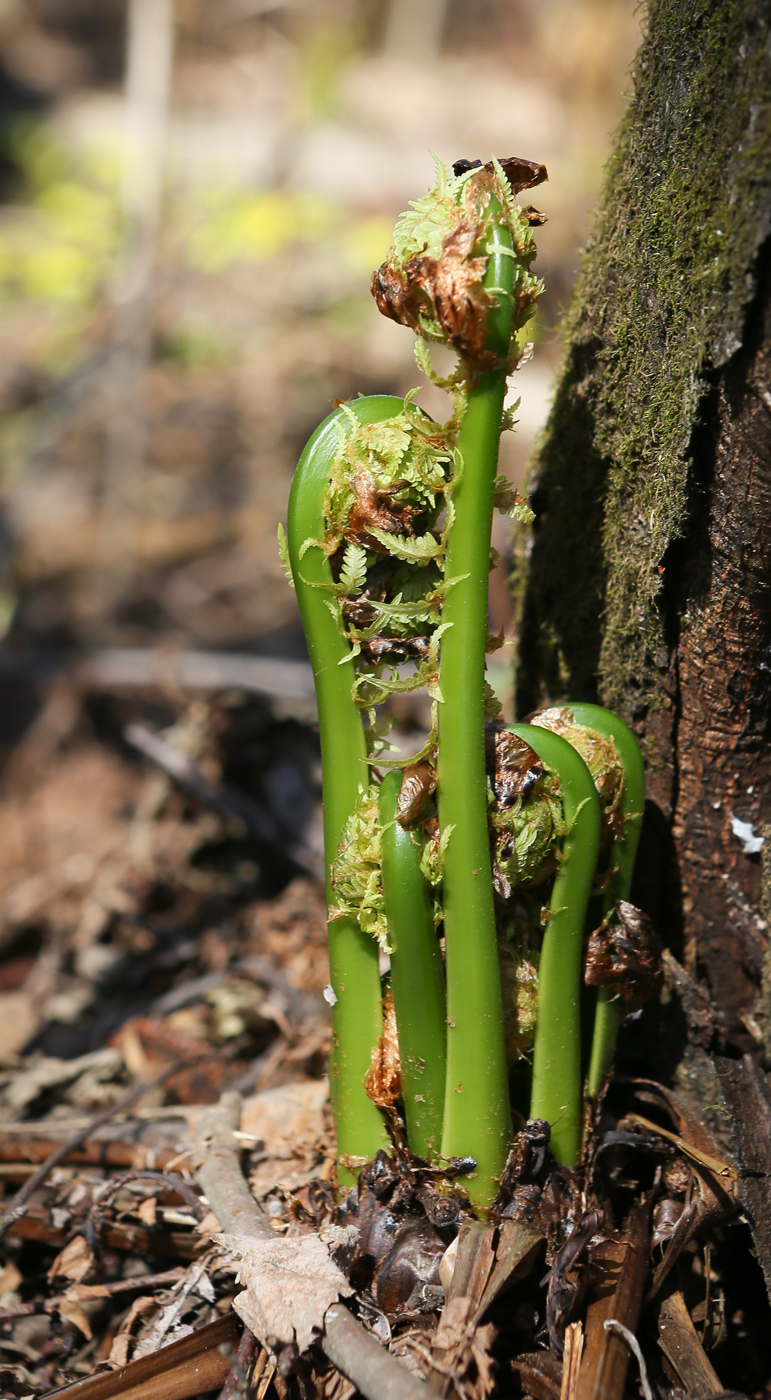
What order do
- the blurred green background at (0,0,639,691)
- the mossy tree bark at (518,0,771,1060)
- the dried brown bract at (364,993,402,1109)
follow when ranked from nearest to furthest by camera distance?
the mossy tree bark at (518,0,771,1060)
the dried brown bract at (364,993,402,1109)
the blurred green background at (0,0,639,691)

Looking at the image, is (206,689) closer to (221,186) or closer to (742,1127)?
(742,1127)

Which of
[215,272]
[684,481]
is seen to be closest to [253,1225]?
[684,481]

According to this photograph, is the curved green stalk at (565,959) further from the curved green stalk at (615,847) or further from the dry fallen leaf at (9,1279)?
the dry fallen leaf at (9,1279)

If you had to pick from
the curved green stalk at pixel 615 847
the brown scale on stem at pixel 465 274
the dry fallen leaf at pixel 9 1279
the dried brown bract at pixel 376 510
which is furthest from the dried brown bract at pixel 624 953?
the dry fallen leaf at pixel 9 1279

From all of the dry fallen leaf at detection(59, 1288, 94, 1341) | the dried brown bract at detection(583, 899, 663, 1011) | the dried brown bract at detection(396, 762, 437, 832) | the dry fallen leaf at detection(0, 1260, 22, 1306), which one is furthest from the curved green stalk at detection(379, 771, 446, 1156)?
the dry fallen leaf at detection(0, 1260, 22, 1306)

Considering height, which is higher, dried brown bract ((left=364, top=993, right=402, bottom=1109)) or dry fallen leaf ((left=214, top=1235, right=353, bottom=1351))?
dried brown bract ((left=364, top=993, right=402, bottom=1109))

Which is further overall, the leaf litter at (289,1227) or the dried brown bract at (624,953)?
the dried brown bract at (624,953)

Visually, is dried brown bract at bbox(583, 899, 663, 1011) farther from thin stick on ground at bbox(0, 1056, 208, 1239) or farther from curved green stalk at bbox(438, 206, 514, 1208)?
thin stick on ground at bbox(0, 1056, 208, 1239)
